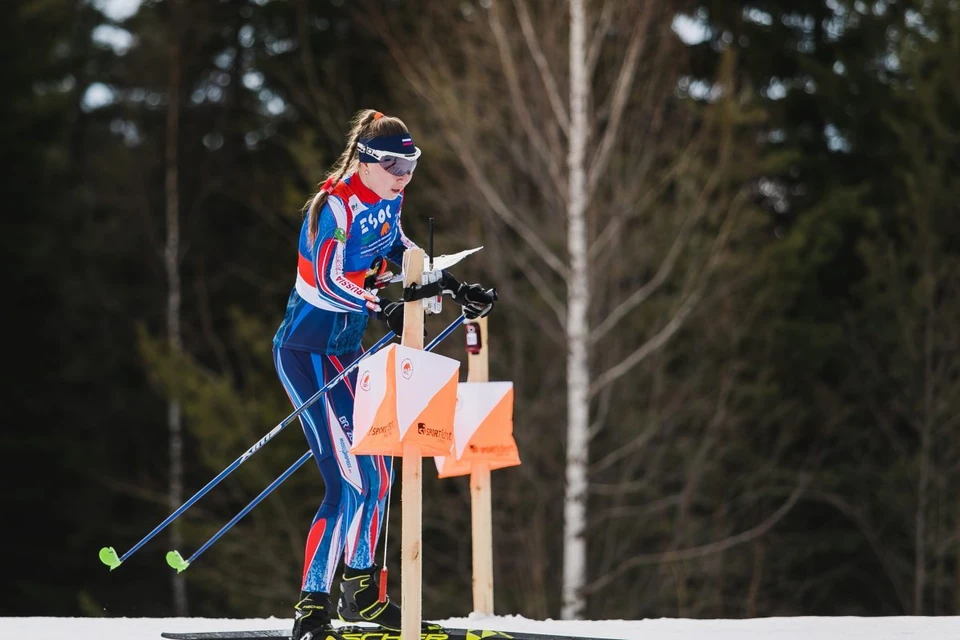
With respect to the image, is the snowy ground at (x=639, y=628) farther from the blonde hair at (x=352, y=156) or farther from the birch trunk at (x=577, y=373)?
the birch trunk at (x=577, y=373)

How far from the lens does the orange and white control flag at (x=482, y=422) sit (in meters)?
5.01

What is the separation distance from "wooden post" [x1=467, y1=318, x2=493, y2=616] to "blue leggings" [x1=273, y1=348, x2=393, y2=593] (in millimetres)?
730

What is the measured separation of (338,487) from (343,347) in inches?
19.7

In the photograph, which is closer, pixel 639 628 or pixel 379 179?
pixel 379 179

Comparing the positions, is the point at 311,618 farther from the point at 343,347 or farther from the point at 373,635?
the point at 343,347

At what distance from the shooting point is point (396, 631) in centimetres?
450

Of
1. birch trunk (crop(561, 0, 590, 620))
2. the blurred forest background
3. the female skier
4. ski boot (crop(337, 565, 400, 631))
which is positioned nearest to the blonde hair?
the female skier

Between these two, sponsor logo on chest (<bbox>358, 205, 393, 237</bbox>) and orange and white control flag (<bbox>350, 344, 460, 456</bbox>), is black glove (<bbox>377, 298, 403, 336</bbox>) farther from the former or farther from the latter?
sponsor logo on chest (<bbox>358, 205, 393, 237</bbox>)

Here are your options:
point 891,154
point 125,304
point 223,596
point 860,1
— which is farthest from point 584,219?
point 125,304

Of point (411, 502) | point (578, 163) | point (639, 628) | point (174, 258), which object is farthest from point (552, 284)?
point (411, 502)

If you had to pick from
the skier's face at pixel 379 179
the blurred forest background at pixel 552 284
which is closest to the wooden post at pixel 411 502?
the skier's face at pixel 379 179

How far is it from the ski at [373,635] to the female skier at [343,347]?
5 cm

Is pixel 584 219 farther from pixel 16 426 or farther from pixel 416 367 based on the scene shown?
pixel 16 426

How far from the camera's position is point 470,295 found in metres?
4.21
